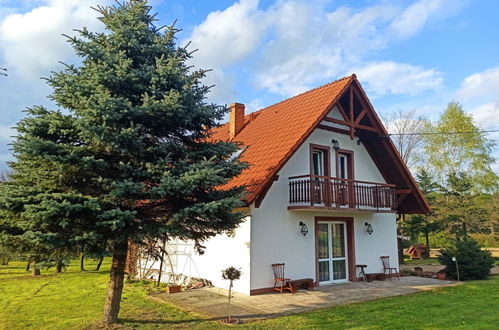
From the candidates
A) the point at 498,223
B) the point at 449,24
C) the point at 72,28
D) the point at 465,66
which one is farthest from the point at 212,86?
the point at 498,223

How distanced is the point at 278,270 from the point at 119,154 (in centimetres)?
560

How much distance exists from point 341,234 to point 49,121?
30.8ft

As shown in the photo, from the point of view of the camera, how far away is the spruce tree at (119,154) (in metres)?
6.07

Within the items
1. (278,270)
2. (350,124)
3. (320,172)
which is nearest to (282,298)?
(278,270)

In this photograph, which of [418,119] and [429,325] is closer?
[429,325]

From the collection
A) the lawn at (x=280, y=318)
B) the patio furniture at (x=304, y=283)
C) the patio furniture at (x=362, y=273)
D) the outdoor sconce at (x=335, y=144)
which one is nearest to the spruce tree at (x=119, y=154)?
the lawn at (x=280, y=318)

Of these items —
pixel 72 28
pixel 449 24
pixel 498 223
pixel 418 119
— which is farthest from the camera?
pixel 418 119

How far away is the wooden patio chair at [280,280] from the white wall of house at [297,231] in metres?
0.14

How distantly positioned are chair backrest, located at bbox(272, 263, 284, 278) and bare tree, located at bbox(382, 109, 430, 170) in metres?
21.3

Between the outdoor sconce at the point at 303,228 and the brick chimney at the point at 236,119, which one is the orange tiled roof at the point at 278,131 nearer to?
the brick chimney at the point at 236,119

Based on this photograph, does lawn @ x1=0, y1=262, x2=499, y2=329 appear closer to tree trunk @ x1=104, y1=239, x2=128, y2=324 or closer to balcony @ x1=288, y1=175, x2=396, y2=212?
tree trunk @ x1=104, y1=239, x2=128, y2=324

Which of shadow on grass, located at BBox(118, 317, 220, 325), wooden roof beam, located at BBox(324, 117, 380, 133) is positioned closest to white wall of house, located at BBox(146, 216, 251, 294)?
shadow on grass, located at BBox(118, 317, 220, 325)

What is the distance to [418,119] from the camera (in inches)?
1145

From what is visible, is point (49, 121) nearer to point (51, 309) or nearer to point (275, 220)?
point (51, 309)
